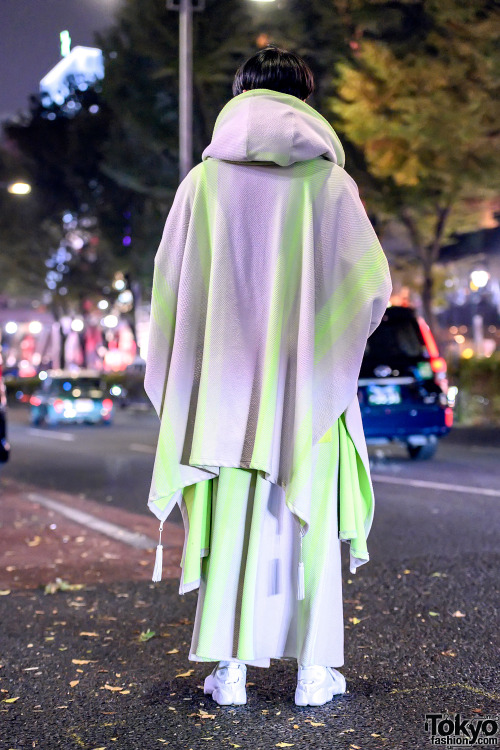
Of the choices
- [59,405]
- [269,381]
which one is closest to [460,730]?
[269,381]

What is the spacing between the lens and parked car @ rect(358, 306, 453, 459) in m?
12.1

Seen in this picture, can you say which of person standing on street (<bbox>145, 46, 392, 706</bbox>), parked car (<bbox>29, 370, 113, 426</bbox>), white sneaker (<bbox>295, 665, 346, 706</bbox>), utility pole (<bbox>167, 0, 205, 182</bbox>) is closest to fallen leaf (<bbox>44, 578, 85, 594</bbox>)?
person standing on street (<bbox>145, 46, 392, 706</bbox>)

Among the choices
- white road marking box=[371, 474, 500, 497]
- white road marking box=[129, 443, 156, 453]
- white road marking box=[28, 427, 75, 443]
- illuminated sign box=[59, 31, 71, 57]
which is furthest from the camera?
white road marking box=[28, 427, 75, 443]

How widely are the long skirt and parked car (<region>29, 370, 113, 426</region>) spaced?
22495 mm

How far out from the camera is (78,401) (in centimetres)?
2550

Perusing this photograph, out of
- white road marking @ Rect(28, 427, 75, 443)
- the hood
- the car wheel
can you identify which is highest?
the hood

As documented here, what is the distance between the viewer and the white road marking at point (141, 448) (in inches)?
647

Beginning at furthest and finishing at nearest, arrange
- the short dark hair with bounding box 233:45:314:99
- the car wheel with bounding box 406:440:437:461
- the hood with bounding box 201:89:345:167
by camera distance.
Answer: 1. the car wheel with bounding box 406:440:437:461
2. the short dark hair with bounding box 233:45:314:99
3. the hood with bounding box 201:89:345:167

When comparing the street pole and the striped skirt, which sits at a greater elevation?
the street pole

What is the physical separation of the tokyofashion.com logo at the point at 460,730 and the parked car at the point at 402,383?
900cm

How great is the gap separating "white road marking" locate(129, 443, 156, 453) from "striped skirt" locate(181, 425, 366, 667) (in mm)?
13131

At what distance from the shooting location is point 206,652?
3199mm

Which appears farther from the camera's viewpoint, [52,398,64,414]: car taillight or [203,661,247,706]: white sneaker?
[52,398,64,414]: car taillight

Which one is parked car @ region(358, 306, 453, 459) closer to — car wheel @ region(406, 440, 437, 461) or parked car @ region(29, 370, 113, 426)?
car wheel @ region(406, 440, 437, 461)
